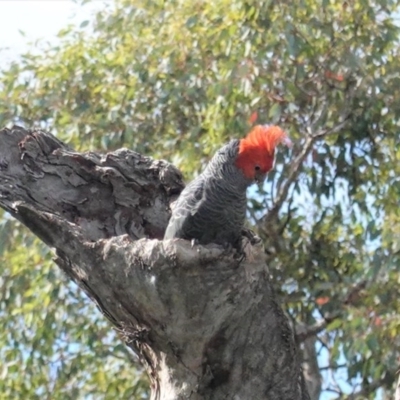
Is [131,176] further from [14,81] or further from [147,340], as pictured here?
[14,81]

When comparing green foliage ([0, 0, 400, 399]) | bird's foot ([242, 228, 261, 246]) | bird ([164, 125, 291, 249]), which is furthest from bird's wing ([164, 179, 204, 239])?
green foliage ([0, 0, 400, 399])

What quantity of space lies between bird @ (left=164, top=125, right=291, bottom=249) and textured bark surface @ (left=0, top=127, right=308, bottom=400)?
28cm

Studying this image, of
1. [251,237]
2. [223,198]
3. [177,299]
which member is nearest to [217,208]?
[223,198]

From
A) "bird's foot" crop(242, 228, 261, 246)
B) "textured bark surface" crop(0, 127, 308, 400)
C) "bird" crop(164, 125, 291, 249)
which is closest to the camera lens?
"textured bark surface" crop(0, 127, 308, 400)

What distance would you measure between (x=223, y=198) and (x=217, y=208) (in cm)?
5

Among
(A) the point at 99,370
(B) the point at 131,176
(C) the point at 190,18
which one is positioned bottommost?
(B) the point at 131,176

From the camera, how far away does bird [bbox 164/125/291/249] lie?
3.23m

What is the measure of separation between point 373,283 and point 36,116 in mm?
2461

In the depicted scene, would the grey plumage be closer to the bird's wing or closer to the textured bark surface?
the bird's wing

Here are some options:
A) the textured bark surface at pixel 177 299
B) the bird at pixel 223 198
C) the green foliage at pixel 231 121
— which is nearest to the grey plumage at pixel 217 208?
the bird at pixel 223 198

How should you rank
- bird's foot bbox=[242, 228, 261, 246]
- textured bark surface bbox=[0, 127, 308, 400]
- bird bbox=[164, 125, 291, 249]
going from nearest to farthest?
1. textured bark surface bbox=[0, 127, 308, 400]
2. bird's foot bbox=[242, 228, 261, 246]
3. bird bbox=[164, 125, 291, 249]

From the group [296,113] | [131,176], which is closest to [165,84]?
[296,113]

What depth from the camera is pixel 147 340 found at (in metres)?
3.02

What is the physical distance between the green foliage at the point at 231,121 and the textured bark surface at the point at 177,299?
5.61 feet
